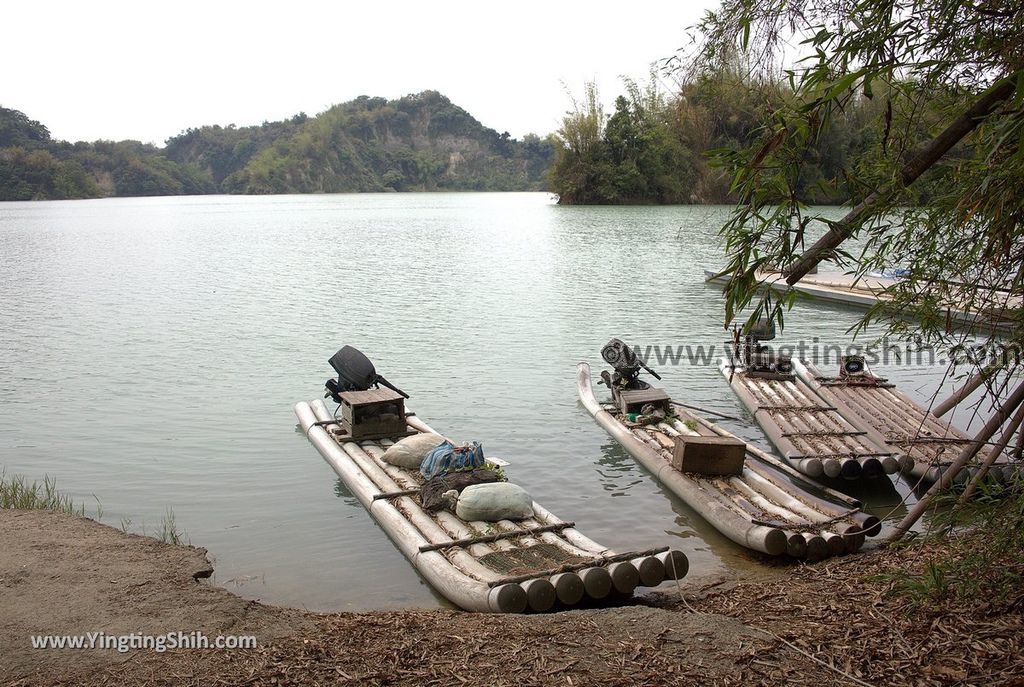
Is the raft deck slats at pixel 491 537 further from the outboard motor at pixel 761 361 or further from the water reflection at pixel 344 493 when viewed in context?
the outboard motor at pixel 761 361

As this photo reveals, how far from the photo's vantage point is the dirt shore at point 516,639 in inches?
147

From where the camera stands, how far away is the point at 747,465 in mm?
7691

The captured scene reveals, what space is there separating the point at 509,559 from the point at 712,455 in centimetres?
257

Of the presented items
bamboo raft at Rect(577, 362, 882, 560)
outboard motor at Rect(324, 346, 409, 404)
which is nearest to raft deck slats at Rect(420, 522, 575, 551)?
bamboo raft at Rect(577, 362, 882, 560)

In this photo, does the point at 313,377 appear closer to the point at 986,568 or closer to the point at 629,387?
the point at 629,387

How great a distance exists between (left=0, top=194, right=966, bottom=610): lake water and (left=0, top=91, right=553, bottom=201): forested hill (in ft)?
264

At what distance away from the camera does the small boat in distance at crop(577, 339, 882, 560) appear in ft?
20.5

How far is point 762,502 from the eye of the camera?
22.8 ft

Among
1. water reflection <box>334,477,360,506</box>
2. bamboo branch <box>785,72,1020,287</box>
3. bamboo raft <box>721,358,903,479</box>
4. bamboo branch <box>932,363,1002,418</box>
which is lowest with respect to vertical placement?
A: water reflection <box>334,477,360,506</box>

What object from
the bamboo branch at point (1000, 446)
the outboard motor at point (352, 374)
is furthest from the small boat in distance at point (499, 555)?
the bamboo branch at point (1000, 446)

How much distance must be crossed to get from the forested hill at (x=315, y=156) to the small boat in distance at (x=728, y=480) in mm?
96938

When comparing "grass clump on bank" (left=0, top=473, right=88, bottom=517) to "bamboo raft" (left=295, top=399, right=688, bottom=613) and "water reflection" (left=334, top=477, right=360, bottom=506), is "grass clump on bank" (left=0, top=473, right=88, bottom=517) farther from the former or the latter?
"bamboo raft" (left=295, top=399, right=688, bottom=613)

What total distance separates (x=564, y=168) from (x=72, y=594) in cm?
5452

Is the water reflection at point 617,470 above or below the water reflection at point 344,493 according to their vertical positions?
above
